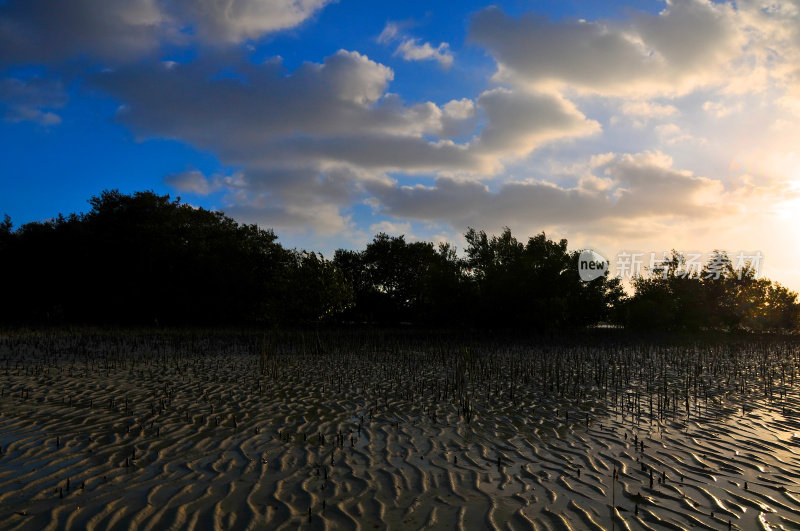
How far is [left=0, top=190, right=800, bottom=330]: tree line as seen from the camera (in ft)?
121

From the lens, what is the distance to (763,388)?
43.1 feet

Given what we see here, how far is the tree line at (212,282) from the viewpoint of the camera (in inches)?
1455

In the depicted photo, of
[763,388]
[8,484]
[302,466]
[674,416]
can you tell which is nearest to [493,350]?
[763,388]

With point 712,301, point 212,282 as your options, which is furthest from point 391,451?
point 712,301

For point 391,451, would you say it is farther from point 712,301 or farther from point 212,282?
point 712,301

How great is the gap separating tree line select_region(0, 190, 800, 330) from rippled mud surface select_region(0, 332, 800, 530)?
74.5 ft

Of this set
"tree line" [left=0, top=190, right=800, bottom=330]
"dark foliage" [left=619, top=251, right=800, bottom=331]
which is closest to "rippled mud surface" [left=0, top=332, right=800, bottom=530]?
"tree line" [left=0, top=190, right=800, bottom=330]

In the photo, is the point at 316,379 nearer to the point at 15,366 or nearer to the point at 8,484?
the point at 8,484

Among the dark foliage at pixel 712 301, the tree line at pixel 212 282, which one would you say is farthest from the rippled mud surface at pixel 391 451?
the dark foliage at pixel 712 301

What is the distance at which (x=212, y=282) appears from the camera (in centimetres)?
4250

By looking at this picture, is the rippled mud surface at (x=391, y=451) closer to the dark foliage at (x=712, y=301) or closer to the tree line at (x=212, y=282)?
the tree line at (x=212, y=282)

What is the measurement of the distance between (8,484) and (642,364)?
18.1 meters

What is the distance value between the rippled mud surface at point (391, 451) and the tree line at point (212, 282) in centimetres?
2270

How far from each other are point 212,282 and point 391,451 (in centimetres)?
3859
